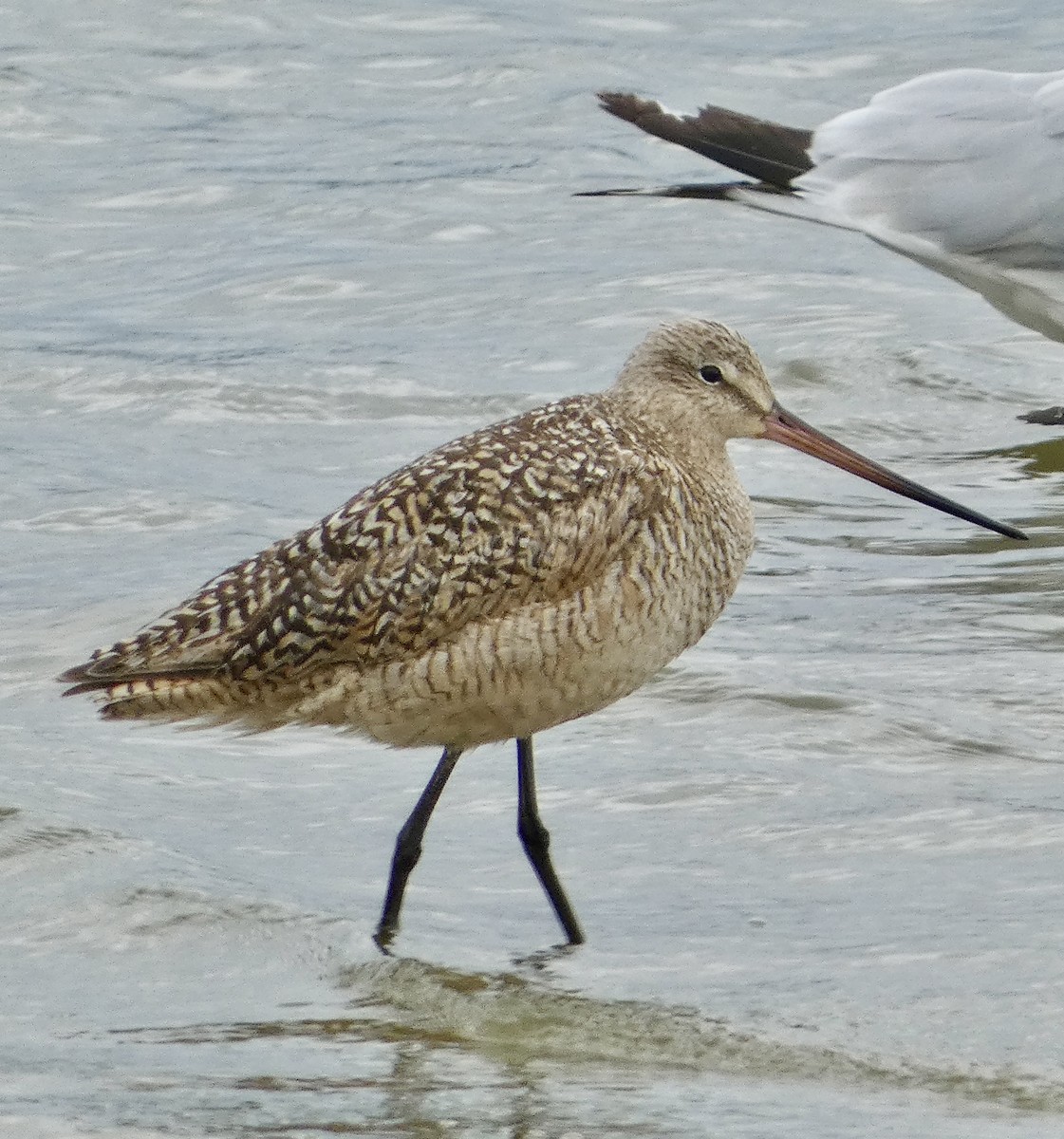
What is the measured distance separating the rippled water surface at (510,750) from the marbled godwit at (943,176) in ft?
2.31

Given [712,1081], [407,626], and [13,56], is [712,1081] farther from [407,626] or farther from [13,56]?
[13,56]

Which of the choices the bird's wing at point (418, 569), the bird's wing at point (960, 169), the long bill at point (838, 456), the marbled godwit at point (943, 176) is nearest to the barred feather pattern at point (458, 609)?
the bird's wing at point (418, 569)

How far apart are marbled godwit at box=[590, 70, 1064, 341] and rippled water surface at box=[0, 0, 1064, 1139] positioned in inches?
27.8

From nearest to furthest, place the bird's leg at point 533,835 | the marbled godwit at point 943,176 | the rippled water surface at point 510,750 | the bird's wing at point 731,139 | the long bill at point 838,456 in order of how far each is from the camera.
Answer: the rippled water surface at point 510,750
the bird's leg at point 533,835
the long bill at point 838,456
the marbled godwit at point 943,176
the bird's wing at point 731,139

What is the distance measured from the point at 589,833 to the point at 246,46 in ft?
47.6

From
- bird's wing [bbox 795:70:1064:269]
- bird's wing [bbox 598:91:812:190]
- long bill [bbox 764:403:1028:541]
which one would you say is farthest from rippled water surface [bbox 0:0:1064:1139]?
bird's wing [bbox 598:91:812:190]

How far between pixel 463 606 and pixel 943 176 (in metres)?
6.30

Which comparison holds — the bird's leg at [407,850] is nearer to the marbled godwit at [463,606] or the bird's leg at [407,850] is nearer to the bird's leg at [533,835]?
the bird's leg at [533,835]

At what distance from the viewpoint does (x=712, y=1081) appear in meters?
4.69

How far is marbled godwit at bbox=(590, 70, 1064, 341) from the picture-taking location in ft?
34.4

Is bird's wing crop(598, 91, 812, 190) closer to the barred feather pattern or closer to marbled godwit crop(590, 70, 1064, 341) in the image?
marbled godwit crop(590, 70, 1064, 341)

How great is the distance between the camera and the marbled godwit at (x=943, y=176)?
10.5 metres

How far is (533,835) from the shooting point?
5.61 metres

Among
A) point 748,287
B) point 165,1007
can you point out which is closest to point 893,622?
point 165,1007
